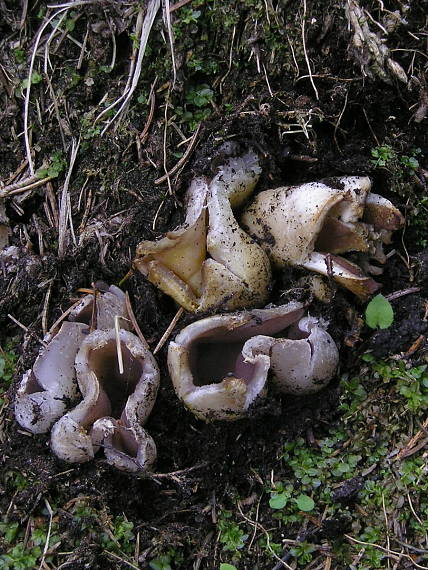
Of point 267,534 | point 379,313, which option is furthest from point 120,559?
point 379,313

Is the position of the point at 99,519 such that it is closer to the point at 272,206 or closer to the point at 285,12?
the point at 272,206

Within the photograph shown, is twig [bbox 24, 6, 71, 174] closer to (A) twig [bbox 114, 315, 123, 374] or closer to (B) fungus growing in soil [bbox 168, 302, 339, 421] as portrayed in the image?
(A) twig [bbox 114, 315, 123, 374]

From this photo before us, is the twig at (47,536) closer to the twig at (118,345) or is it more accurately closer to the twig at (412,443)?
the twig at (118,345)

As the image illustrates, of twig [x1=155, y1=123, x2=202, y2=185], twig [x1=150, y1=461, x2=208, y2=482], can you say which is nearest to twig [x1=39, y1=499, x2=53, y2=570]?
twig [x1=150, y1=461, x2=208, y2=482]

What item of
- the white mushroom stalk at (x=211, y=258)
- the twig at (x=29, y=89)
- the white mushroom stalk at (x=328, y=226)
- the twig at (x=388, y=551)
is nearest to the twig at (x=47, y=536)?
the white mushroom stalk at (x=211, y=258)

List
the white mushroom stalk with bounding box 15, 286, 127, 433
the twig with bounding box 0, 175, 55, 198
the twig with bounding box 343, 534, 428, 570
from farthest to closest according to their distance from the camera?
the twig with bounding box 0, 175, 55, 198
the white mushroom stalk with bounding box 15, 286, 127, 433
the twig with bounding box 343, 534, 428, 570
